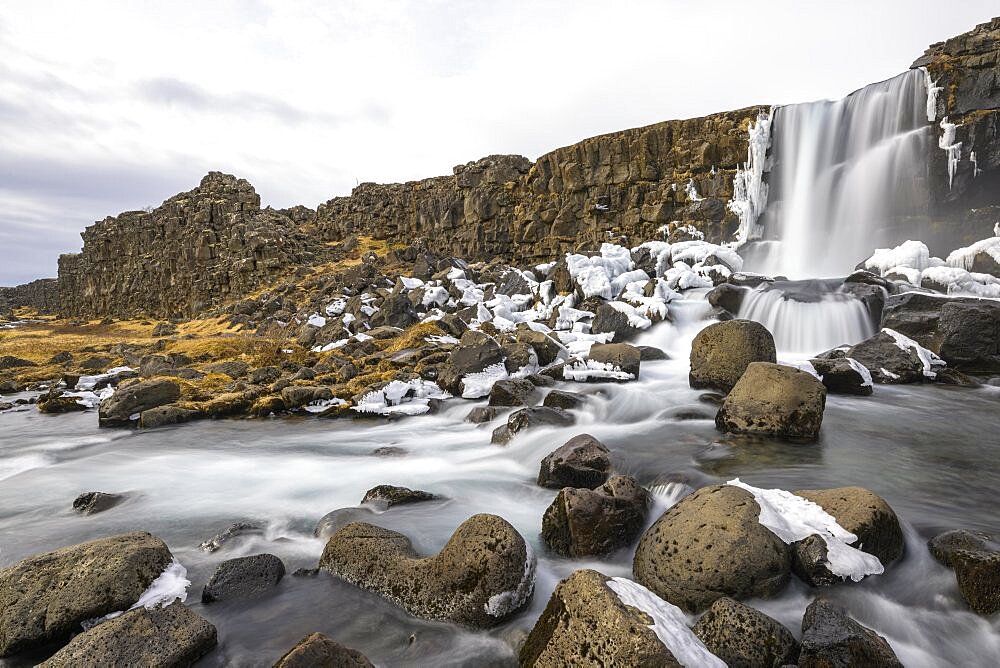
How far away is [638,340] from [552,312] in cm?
300

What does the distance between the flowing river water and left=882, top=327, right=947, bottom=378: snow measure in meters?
0.66

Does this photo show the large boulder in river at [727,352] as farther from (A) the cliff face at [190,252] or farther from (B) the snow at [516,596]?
(A) the cliff face at [190,252]

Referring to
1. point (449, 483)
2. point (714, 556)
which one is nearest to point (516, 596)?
point (714, 556)

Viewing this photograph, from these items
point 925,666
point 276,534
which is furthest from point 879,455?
point 276,534

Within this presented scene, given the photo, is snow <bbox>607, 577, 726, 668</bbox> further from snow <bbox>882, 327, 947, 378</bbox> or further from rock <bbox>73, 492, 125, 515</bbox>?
snow <bbox>882, 327, 947, 378</bbox>

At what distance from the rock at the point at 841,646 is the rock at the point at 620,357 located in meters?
7.21

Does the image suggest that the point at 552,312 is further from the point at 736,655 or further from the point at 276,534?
the point at 736,655

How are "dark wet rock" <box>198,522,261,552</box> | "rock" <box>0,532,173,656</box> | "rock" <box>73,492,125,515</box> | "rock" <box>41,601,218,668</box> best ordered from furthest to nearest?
"rock" <box>73,492,125,515</box> < "dark wet rock" <box>198,522,261,552</box> < "rock" <box>0,532,173,656</box> < "rock" <box>41,601,218,668</box>

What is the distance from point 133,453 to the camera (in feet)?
25.7

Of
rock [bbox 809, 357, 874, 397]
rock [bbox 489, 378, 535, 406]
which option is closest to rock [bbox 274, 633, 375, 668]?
rock [bbox 489, 378, 535, 406]

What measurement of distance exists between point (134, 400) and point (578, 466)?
892 cm

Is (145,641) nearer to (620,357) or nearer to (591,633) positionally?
(591,633)

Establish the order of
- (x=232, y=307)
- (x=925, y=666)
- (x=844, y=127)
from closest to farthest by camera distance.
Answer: (x=925, y=666)
(x=844, y=127)
(x=232, y=307)

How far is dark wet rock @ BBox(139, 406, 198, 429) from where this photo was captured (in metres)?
9.16
